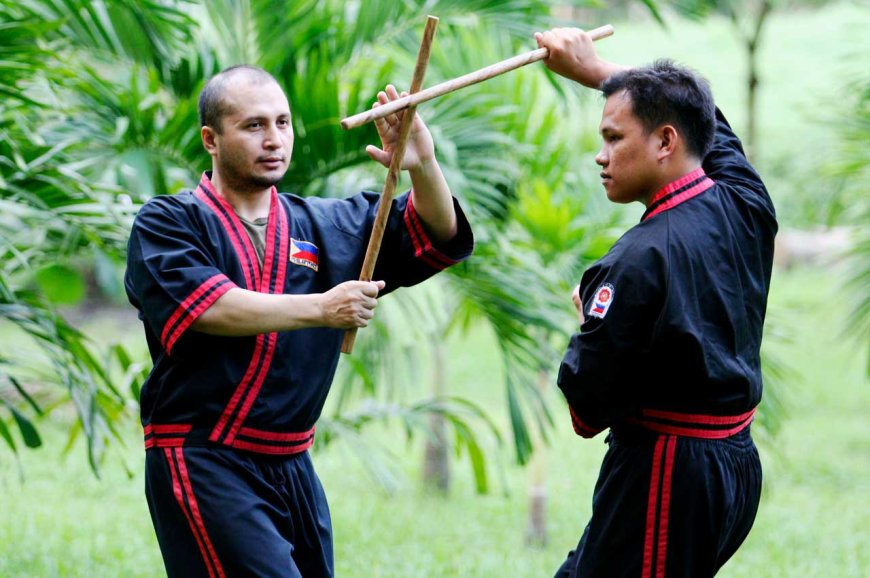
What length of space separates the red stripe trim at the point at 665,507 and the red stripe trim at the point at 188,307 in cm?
108

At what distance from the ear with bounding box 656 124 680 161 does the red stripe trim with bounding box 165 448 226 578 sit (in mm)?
1352

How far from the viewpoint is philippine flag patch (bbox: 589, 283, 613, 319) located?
105 inches

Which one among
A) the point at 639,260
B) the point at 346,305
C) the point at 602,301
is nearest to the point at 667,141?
the point at 639,260

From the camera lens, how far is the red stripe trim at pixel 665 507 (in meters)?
2.71

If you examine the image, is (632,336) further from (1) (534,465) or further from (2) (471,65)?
(1) (534,465)

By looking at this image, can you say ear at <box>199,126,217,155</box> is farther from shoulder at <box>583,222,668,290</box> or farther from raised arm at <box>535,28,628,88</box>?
shoulder at <box>583,222,668,290</box>

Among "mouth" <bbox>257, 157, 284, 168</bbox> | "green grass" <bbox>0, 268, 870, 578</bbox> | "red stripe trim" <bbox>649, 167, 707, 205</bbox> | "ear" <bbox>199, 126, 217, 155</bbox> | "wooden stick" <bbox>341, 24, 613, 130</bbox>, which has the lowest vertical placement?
"green grass" <bbox>0, 268, 870, 578</bbox>

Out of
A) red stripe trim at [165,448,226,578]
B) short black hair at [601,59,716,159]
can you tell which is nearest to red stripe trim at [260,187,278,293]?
red stripe trim at [165,448,226,578]

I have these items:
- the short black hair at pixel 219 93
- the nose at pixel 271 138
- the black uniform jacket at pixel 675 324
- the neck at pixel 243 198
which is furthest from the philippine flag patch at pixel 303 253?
the black uniform jacket at pixel 675 324

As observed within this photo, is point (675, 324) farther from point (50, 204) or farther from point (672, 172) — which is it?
point (50, 204)

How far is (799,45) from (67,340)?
80.3ft

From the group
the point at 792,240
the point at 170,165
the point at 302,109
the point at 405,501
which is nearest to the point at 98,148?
the point at 170,165

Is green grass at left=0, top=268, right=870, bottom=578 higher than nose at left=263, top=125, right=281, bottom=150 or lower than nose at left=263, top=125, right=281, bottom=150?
lower

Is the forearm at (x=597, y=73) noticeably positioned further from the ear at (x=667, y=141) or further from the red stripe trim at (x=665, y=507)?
the red stripe trim at (x=665, y=507)
